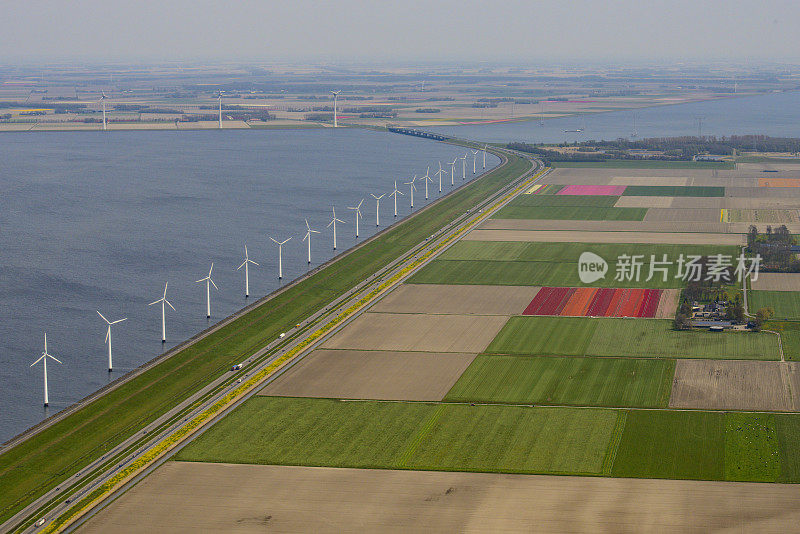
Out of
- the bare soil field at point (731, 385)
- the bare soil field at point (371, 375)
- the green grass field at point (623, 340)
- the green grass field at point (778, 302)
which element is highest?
the green grass field at point (778, 302)

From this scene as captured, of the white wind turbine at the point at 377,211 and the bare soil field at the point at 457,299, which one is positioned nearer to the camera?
the bare soil field at the point at 457,299

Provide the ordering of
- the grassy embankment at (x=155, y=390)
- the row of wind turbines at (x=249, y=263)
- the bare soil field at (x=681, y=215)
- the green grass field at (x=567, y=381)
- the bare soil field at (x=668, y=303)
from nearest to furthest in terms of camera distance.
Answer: the grassy embankment at (x=155, y=390) → the green grass field at (x=567, y=381) → the row of wind turbines at (x=249, y=263) → the bare soil field at (x=668, y=303) → the bare soil field at (x=681, y=215)

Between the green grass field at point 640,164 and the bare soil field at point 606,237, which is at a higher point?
the green grass field at point 640,164

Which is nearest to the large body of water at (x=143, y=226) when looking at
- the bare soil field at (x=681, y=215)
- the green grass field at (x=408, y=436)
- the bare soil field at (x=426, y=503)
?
the green grass field at (x=408, y=436)

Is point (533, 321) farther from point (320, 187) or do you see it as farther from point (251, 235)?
point (320, 187)

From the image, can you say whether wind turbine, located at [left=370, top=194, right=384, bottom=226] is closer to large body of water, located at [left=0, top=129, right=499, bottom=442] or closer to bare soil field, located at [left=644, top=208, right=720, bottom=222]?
large body of water, located at [left=0, top=129, right=499, bottom=442]

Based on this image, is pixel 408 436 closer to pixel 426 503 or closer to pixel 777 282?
pixel 426 503

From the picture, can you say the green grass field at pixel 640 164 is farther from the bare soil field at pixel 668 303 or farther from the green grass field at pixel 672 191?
the bare soil field at pixel 668 303
